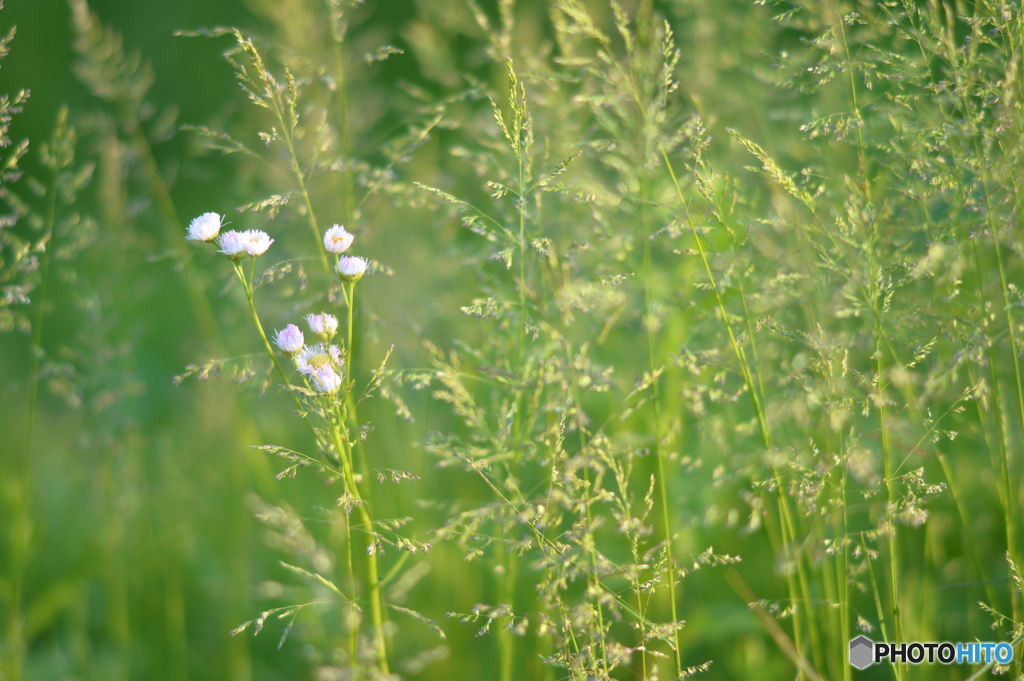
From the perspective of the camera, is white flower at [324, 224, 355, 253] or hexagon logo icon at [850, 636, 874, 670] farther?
hexagon logo icon at [850, 636, 874, 670]

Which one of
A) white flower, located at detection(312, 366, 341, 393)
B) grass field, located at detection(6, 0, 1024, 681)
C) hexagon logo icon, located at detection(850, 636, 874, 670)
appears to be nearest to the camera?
white flower, located at detection(312, 366, 341, 393)

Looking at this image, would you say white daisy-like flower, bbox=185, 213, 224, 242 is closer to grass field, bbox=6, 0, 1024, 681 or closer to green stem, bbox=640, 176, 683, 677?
grass field, bbox=6, 0, 1024, 681

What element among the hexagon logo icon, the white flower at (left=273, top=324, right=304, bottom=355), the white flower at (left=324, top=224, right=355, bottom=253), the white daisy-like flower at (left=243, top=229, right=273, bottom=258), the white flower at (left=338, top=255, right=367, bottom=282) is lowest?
the hexagon logo icon

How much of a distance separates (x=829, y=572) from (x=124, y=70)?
192cm

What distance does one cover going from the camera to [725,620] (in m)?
1.68

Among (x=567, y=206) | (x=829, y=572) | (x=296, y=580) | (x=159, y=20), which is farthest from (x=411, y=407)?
(x=159, y=20)

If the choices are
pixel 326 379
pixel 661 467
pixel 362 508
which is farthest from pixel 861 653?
pixel 326 379

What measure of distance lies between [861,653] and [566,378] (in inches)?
29.1

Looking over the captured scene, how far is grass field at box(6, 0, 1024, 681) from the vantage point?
1.20 metres

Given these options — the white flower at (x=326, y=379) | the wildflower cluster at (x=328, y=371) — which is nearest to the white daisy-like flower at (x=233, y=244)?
the wildflower cluster at (x=328, y=371)

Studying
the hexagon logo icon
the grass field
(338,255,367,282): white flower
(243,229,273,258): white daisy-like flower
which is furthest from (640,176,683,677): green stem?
(243,229,273,258): white daisy-like flower

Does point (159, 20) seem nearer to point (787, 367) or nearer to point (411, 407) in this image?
point (411, 407)

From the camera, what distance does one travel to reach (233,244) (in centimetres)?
114

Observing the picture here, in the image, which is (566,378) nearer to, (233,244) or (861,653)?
(233,244)
